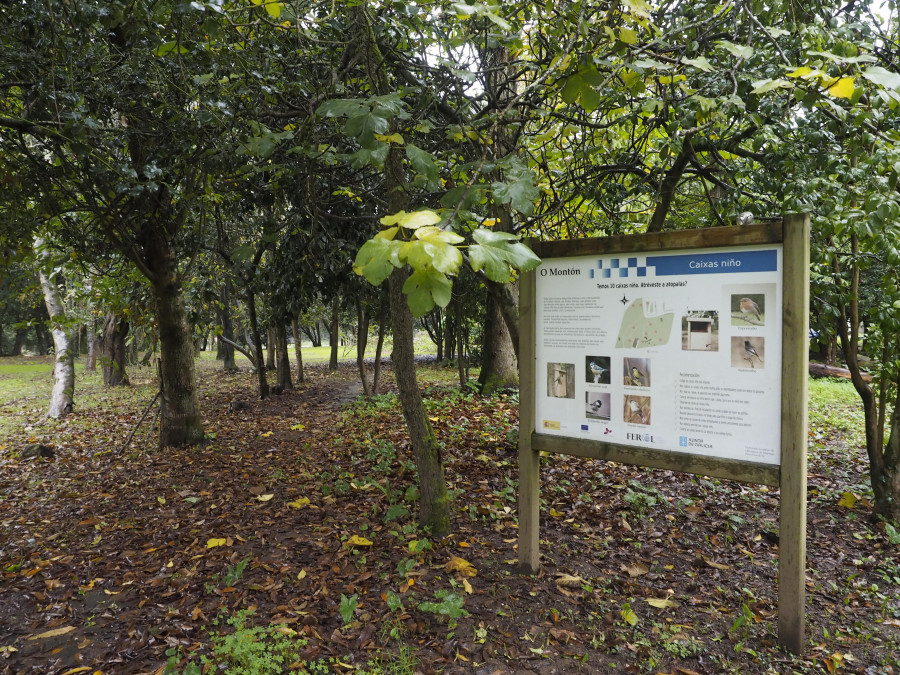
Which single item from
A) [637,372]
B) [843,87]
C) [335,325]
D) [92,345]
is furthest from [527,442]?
[92,345]

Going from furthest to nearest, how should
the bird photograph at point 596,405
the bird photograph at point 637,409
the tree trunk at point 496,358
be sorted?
the tree trunk at point 496,358, the bird photograph at point 596,405, the bird photograph at point 637,409

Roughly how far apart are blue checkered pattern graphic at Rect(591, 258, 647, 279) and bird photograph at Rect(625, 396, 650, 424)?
0.73 meters

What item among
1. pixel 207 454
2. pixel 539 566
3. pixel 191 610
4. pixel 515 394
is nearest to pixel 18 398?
pixel 207 454

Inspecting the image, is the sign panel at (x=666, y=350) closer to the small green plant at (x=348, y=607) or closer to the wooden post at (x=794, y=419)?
the wooden post at (x=794, y=419)

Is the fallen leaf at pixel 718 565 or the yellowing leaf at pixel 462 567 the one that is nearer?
the yellowing leaf at pixel 462 567

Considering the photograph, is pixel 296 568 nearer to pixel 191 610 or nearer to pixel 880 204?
pixel 191 610

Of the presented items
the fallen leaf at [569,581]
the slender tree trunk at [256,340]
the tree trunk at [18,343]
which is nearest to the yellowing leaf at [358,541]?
the fallen leaf at [569,581]

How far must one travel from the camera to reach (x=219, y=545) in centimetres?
420

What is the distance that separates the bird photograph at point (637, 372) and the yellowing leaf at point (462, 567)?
1.69 metres

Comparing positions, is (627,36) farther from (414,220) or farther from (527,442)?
(527,442)

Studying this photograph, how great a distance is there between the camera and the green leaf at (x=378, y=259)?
1.47 m

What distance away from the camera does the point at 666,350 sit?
10.00 feet

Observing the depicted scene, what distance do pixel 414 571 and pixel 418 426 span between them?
1.03m

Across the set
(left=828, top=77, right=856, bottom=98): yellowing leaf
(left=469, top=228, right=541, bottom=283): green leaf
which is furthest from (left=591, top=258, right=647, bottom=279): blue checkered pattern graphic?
(left=469, top=228, right=541, bottom=283): green leaf
